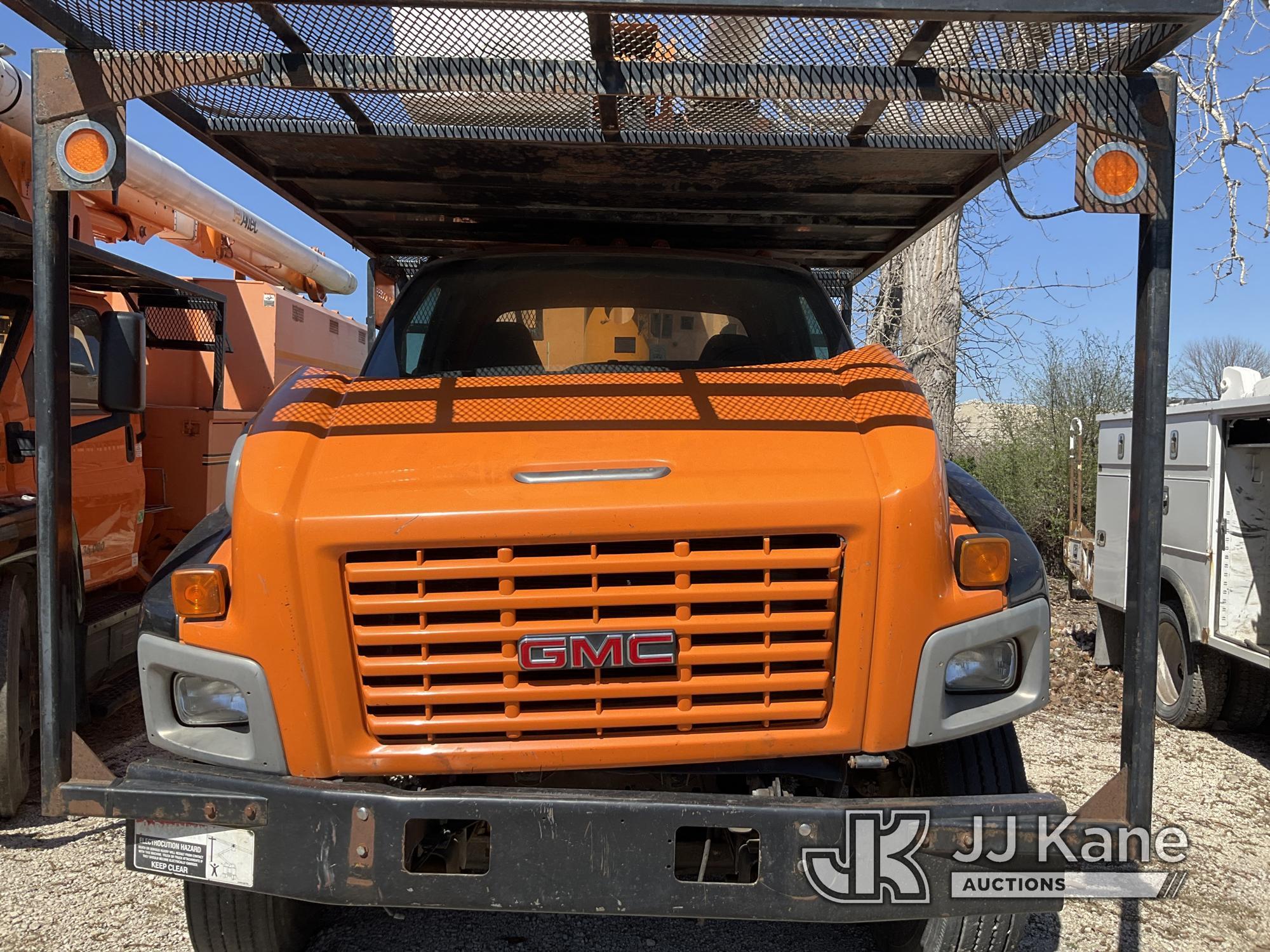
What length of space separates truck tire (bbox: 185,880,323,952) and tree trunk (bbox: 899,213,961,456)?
23.9 ft

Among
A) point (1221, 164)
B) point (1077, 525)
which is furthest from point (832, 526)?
point (1221, 164)

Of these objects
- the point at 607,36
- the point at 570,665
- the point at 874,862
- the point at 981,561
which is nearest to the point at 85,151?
the point at 607,36

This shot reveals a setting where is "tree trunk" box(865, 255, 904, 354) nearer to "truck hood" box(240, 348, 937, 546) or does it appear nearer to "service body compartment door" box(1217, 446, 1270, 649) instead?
"service body compartment door" box(1217, 446, 1270, 649)

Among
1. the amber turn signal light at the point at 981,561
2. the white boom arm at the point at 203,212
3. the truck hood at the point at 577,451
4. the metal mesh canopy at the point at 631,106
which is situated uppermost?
the white boom arm at the point at 203,212

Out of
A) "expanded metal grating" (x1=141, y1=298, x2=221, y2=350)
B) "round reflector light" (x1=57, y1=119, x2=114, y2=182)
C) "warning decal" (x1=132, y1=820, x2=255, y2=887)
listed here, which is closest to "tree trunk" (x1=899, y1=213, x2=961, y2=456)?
"expanded metal grating" (x1=141, y1=298, x2=221, y2=350)

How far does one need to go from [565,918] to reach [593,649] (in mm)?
1676

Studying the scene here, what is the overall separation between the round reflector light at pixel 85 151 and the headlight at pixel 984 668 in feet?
8.44

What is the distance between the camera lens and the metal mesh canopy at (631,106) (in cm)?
264

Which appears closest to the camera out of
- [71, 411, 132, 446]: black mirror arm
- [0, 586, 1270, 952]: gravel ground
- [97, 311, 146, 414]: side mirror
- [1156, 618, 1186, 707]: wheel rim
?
[0, 586, 1270, 952]: gravel ground

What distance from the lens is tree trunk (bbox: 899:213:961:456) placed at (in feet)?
29.5

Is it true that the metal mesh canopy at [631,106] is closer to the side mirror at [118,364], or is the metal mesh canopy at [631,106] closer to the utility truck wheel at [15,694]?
the side mirror at [118,364]

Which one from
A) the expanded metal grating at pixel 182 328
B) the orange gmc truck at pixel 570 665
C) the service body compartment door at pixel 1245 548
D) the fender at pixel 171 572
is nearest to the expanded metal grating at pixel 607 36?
the orange gmc truck at pixel 570 665

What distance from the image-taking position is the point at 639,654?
237 centimetres

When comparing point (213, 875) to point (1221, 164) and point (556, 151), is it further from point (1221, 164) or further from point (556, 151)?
point (1221, 164)
